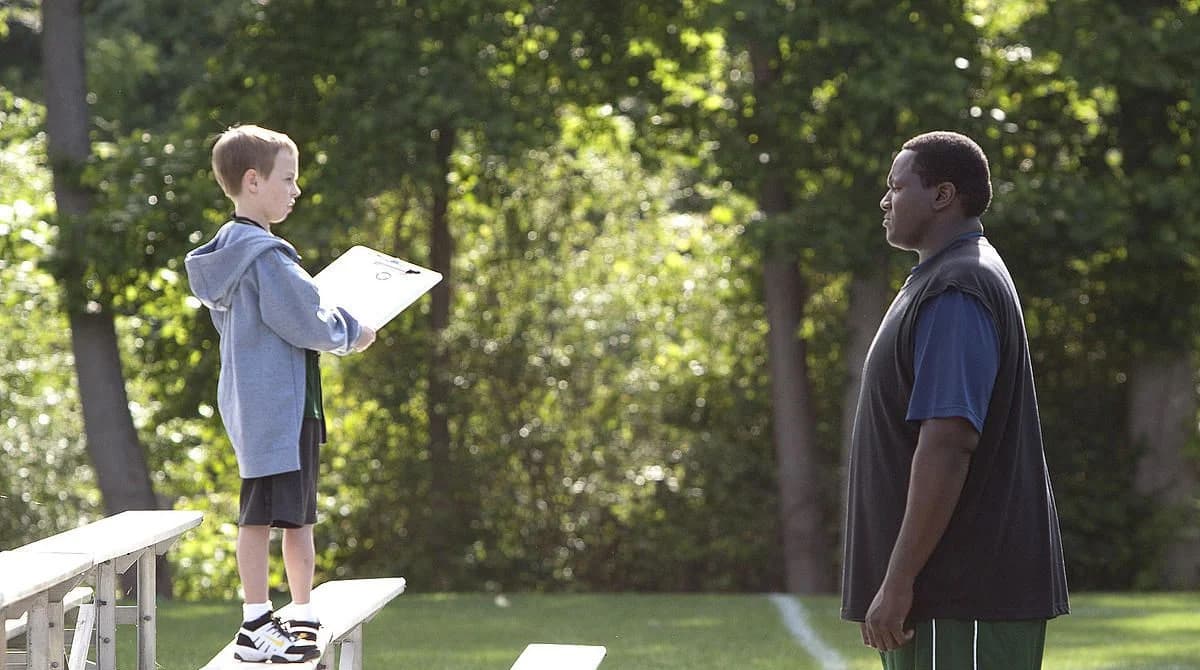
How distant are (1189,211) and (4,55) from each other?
14.8m

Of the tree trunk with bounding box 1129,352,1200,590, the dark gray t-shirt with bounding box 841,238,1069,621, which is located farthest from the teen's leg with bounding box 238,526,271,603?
the tree trunk with bounding box 1129,352,1200,590

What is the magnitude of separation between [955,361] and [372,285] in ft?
6.62

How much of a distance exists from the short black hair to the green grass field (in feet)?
14.5

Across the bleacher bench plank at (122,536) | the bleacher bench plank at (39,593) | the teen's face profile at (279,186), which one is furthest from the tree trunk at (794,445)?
the bleacher bench plank at (39,593)

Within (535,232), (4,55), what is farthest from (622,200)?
(4,55)

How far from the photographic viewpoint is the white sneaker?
4309 millimetres

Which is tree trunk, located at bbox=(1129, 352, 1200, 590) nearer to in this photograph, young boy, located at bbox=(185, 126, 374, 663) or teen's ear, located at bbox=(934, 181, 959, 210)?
young boy, located at bbox=(185, 126, 374, 663)

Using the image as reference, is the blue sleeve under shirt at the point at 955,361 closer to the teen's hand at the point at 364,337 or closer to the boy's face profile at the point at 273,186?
the teen's hand at the point at 364,337

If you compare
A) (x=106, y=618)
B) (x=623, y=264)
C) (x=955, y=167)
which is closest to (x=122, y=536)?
(x=106, y=618)

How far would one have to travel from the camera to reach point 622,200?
14469mm

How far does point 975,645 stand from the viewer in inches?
132

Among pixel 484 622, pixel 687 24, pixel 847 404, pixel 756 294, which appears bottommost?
pixel 484 622

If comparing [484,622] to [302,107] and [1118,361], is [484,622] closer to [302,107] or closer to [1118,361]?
[302,107]

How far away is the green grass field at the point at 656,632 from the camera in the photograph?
25.3ft
